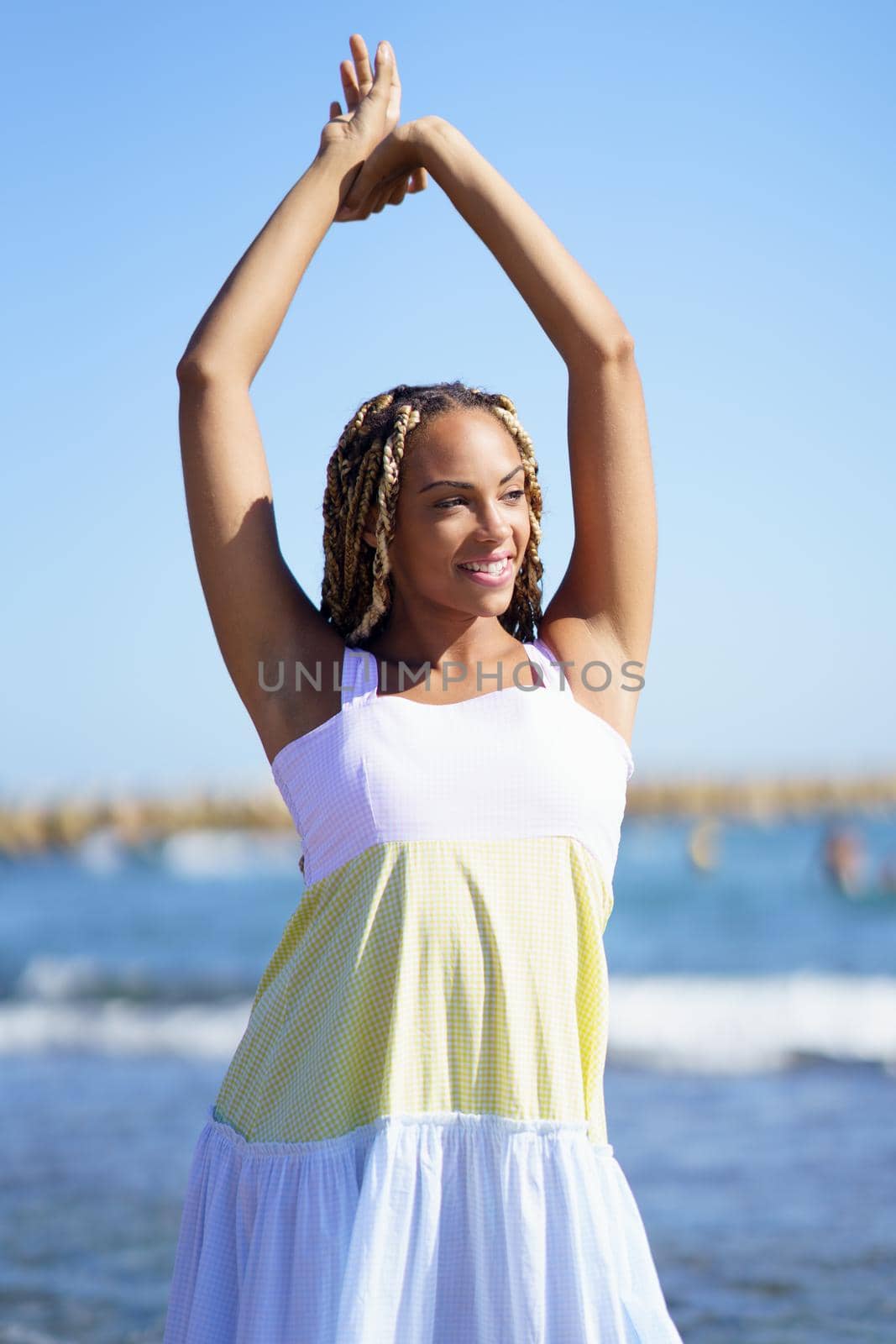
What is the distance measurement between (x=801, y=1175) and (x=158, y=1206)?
230cm

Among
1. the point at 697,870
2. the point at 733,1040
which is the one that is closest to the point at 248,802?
the point at 697,870

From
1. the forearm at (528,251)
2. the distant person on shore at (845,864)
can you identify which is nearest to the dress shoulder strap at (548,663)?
the forearm at (528,251)

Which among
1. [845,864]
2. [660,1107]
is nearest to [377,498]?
[660,1107]

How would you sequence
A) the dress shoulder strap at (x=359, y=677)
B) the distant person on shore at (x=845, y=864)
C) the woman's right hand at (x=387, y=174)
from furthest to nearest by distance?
the distant person on shore at (x=845, y=864) < the woman's right hand at (x=387, y=174) < the dress shoulder strap at (x=359, y=677)

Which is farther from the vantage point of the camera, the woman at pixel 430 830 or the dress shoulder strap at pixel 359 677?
the dress shoulder strap at pixel 359 677

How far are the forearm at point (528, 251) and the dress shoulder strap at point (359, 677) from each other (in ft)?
1.64

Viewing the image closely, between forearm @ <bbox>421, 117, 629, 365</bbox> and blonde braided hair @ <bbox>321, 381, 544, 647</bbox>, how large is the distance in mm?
148

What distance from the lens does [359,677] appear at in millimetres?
1822

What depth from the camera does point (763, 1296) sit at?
4.09 metres

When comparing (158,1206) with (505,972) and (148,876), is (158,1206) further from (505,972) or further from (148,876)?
(148,876)

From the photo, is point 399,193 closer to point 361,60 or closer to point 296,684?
point 361,60

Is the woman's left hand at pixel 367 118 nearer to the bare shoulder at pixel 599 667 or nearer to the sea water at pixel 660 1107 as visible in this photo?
the bare shoulder at pixel 599 667

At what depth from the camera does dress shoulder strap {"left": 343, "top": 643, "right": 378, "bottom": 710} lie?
180 cm

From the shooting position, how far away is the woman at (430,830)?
1.58 meters
